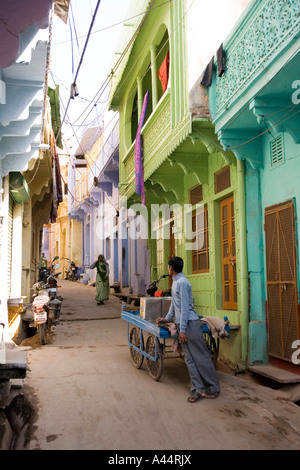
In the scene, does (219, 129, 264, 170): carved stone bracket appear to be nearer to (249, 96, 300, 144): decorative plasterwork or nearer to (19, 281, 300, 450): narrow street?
(249, 96, 300, 144): decorative plasterwork

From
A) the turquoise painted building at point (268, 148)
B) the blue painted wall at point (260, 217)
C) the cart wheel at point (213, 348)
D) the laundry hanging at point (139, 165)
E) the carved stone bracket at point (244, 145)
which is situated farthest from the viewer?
the laundry hanging at point (139, 165)

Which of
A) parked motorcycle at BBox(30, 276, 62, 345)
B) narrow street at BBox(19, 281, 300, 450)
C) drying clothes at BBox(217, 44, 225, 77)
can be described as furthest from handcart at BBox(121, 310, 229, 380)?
drying clothes at BBox(217, 44, 225, 77)

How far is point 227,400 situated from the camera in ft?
17.0

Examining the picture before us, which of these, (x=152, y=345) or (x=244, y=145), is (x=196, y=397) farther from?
(x=244, y=145)

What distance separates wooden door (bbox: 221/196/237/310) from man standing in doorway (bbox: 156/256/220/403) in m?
2.30

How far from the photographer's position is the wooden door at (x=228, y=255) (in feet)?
24.8

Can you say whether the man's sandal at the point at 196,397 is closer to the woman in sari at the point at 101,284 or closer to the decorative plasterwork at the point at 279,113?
the decorative plasterwork at the point at 279,113

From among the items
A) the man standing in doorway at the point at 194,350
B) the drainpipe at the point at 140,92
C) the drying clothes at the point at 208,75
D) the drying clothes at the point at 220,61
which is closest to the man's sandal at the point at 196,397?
the man standing in doorway at the point at 194,350

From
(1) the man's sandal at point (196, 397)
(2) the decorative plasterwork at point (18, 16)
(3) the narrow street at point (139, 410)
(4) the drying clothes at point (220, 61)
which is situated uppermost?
(4) the drying clothes at point (220, 61)

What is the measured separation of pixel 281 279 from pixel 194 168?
3289mm

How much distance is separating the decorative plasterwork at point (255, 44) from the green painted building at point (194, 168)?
3.05 ft

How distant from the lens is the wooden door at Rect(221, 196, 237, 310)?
24.8 feet

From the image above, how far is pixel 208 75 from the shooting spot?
6.71 meters

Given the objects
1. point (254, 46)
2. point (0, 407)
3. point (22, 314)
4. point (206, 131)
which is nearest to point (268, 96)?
point (254, 46)
